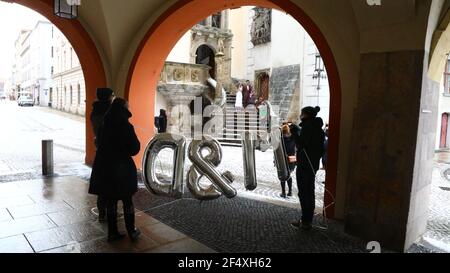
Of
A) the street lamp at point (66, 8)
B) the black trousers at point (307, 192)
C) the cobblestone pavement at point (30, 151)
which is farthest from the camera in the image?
the cobblestone pavement at point (30, 151)

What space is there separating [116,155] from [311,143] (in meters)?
2.40

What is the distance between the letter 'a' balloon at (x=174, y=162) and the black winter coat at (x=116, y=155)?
4.07ft

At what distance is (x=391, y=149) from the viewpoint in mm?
3988

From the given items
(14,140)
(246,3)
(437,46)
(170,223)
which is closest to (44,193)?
(170,223)

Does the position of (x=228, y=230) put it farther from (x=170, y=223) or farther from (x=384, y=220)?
(x=384, y=220)

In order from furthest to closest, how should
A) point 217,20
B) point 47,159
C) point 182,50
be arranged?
point 217,20, point 182,50, point 47,159

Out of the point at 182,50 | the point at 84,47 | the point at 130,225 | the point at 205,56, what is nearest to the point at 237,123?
the point at 182,50

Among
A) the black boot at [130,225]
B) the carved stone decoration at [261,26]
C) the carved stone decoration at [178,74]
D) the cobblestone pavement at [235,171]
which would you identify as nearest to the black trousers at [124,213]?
the black boot at [130,225]

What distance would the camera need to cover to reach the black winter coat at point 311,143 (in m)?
4.50

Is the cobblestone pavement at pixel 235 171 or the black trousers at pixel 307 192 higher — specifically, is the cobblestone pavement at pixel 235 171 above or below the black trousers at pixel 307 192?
below

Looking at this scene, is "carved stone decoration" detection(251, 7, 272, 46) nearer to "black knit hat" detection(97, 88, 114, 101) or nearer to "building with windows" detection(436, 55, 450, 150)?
"building with windows" detection(436, 55, 450, 150)

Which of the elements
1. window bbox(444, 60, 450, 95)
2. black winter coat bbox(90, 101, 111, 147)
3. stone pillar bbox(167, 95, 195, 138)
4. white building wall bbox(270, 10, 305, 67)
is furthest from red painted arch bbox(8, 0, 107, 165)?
window bbox(444, 60, 450, 95)

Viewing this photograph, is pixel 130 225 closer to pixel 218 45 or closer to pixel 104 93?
pixel 104 93

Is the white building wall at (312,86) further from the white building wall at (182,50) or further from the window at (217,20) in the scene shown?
the window at (217,20)
